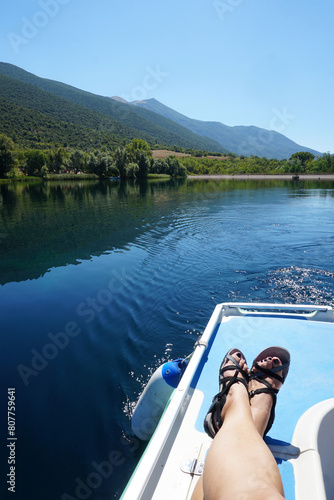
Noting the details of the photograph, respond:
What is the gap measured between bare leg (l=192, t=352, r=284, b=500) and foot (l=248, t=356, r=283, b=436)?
22 cm

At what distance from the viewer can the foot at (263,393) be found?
232 centimetres

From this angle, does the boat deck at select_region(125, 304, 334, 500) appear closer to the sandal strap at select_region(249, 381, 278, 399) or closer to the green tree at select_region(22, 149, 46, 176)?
the sandal strap at select_region(249, 381, 278, 399)

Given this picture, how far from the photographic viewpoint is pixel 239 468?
172 cm

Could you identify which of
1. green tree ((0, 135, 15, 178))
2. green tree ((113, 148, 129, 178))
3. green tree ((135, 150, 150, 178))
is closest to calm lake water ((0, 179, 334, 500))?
green tree ((0, 135, 15, 178))

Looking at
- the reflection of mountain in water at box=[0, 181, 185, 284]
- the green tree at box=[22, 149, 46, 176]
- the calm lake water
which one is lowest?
the calm lake water

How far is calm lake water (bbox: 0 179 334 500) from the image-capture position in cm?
388

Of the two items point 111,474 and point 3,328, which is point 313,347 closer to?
Answer: point 111,474

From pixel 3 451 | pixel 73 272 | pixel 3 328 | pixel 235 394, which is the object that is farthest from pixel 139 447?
pixel 73 272

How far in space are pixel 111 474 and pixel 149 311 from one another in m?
4.12

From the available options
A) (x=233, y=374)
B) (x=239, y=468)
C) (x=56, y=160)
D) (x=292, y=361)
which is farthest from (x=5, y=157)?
(x=239, y=468)

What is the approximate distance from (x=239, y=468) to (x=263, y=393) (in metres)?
0.95

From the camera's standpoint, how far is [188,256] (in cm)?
1209

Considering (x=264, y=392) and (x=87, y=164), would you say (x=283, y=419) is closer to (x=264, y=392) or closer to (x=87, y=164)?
(x=264, y=392)

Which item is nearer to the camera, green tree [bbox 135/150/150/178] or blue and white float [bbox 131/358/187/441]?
blue and white float [bbox 131/358/187/441]
